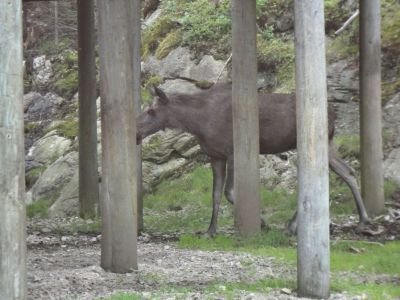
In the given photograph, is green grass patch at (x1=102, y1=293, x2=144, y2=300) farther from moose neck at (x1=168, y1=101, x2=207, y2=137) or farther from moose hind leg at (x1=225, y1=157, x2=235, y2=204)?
moose neck at (x1=168, y1=101, x2=207, y2=137)

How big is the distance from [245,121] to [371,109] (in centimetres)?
344

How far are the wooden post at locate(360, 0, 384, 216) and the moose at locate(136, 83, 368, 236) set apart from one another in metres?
0.86

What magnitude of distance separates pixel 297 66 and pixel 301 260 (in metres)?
1.96

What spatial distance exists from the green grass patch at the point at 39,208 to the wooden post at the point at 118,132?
8.68 meters

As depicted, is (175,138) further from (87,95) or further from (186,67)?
(87,95)

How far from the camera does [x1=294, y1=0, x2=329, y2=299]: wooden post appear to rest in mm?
6828

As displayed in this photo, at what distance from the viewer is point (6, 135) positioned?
5477mm

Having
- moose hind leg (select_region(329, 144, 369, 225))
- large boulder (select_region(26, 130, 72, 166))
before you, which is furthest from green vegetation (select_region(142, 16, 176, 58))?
moose hind leg (select_region(329, 144, 369, 225))

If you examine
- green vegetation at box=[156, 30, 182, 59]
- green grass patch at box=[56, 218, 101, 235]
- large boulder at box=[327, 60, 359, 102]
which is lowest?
green grass patch at box=[56, 218, 101, 235]

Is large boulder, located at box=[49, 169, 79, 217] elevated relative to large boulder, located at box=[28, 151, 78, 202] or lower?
lower

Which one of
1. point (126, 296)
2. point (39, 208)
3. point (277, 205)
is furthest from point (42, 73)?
point (126, 296)

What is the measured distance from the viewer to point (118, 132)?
800cm

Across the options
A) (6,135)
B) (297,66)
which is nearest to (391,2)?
(297,66)

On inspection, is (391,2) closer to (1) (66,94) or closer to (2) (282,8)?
(2) (282,8)
